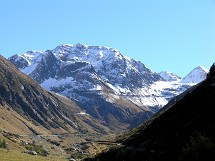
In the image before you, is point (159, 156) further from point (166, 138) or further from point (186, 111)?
point (186, 111)

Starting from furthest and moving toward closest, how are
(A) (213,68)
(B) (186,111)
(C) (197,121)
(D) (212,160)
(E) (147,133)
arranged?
(A) (213,68)
(E) (147,133)
(B) (186,111)
(C) (197,121)
(D) (212,160)

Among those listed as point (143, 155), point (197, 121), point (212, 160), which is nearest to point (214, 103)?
point (197, 121)

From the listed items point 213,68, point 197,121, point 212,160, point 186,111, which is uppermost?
point 213,68

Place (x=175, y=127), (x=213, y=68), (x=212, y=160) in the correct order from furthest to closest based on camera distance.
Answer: (x=213, y=68) < (x=175, y=127) < (x=212, y=160)

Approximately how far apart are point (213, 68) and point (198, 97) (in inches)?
1103

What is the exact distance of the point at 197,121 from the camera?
278 ft

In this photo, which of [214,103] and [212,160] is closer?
[212,160]

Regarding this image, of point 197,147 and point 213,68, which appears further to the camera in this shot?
point 213,68

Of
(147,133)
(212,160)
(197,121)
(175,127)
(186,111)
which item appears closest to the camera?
(212,160)

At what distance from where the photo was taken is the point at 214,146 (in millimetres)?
49031

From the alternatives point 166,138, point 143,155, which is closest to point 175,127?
point 166,138

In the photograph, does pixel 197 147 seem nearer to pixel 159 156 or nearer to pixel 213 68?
pixel 159 156

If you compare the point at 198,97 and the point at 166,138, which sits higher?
the point at 198,97

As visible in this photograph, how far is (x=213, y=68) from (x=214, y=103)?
153ft
